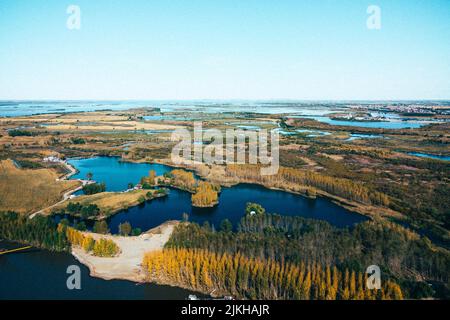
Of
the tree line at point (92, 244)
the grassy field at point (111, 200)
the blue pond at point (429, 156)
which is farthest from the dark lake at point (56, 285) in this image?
the blue pond at point (429, 156)

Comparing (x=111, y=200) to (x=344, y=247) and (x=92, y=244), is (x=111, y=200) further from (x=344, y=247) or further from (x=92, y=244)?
(x=344, y=247)

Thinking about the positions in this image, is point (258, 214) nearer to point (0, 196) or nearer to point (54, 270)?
point (54, 270)

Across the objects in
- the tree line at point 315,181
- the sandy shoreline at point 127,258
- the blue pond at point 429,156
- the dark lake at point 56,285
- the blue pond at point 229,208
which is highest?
the blue pond at point 429,156

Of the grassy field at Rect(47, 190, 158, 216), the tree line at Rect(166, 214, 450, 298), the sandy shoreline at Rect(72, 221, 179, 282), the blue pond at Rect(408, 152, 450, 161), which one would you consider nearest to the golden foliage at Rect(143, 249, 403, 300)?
the tree line at Rect(166, 214, 450, 298)

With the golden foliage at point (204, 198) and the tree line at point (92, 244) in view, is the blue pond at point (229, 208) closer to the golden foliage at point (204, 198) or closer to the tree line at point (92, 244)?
the golden foliage at point (204, 198)

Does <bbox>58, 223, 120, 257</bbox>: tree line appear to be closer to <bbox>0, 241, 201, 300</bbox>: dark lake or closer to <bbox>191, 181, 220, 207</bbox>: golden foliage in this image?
<bbox>0, 241, 201, 300</bbox>: dark lake
